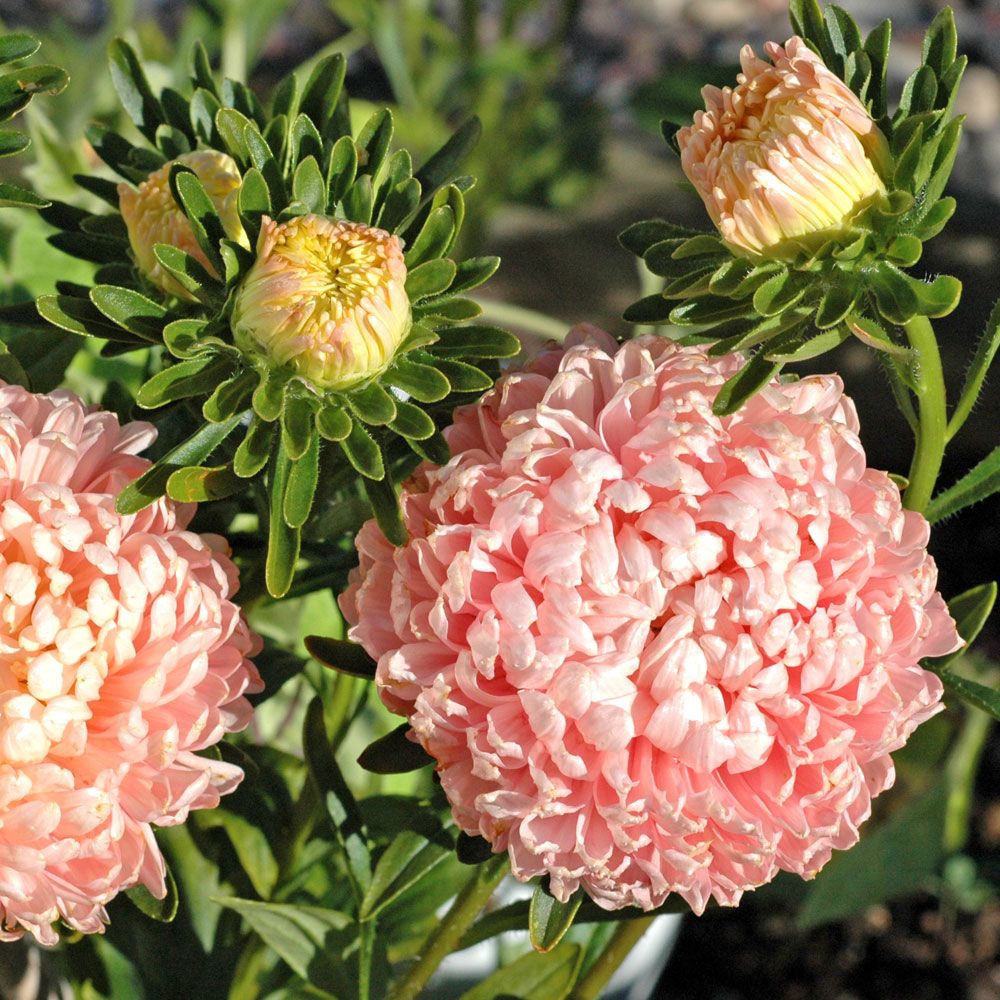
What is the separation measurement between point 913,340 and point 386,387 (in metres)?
0.17

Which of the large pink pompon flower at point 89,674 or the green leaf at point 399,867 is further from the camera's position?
the green leaf at point 399,867

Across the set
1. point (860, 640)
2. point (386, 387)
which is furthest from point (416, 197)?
point (860, 640)

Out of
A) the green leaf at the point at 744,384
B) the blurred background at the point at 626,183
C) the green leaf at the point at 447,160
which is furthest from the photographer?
the blurred background at the point at 626,183

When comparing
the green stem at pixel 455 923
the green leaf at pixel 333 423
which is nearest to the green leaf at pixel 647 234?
the green leaf at pixel 333 423

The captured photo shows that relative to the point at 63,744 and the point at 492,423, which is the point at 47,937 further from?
the point at 492,423

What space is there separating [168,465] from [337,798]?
0.60 ft

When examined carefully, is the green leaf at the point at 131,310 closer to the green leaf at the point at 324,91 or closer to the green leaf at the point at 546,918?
the green leaf at the point at 324,91

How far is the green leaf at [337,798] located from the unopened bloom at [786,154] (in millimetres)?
247

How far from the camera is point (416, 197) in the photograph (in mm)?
474

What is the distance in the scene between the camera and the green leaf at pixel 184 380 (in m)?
0.42

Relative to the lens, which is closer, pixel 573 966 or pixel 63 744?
pixel 63 744

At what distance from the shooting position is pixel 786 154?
41 cm

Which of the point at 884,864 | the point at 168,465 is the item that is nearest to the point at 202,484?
the point at 168,465

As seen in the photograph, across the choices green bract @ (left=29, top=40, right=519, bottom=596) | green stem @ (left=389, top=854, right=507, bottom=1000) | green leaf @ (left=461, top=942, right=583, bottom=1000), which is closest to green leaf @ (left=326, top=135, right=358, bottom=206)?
green bract @ (left=29, top=40, right=519, bottom=596)
